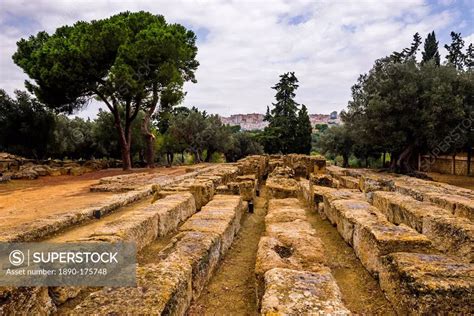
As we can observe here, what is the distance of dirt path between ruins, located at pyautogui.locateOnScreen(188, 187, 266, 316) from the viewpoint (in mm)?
3242

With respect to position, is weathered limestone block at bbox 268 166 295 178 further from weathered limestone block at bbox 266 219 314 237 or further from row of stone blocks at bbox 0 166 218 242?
weathered limestone block at bbox 266 219 314 237

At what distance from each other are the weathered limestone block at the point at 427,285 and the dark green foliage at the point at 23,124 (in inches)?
1194

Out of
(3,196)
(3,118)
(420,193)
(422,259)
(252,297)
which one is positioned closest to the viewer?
(422,259)

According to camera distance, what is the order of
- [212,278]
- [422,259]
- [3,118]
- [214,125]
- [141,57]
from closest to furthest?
[422,259]
[212,278]
[141,57]
[3,118]
[214,125]

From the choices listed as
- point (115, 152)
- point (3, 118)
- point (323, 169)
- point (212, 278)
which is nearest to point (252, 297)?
point (212, 278)

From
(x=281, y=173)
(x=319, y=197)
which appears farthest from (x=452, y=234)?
(x=281, y=173)

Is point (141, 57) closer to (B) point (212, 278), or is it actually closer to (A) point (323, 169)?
(A) point (323, 169)

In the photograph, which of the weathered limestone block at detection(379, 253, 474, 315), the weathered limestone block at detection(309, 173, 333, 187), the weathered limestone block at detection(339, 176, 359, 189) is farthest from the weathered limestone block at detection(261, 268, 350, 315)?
the weathered limestone block at detection(339, 176, 359, 189)

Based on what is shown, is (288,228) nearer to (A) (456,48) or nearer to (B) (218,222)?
(B) (218,222)

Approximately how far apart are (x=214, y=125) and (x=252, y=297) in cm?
3839

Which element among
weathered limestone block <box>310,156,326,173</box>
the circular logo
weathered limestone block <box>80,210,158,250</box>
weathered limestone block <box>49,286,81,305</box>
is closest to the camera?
weathered limestone block <box>49,286,81,305</box>

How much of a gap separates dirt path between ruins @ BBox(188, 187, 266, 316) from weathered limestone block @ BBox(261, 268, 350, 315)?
59 cm

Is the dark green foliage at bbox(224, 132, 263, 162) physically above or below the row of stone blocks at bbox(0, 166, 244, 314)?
above

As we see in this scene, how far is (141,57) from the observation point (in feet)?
68.2
